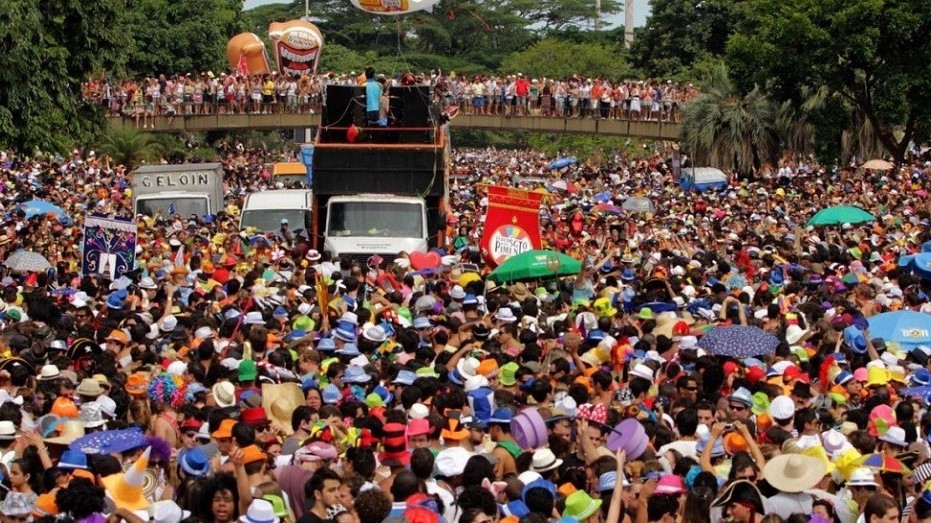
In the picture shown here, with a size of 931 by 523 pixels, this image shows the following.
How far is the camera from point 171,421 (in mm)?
11844

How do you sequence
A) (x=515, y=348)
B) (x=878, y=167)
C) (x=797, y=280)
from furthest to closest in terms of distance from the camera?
(x=878, y=167) < (x=797, y=280) < (x=515, y=348)

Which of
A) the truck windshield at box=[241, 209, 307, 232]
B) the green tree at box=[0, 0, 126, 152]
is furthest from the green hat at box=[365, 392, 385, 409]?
the green tree at box=[0, 0, 126, 152]

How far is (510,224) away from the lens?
2306 cm

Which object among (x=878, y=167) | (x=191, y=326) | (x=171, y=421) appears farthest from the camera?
(x=878, y=167)

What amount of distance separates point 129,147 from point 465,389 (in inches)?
1499

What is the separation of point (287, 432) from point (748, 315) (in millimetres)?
5988

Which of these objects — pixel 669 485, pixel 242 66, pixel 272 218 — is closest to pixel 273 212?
pixel 272 218

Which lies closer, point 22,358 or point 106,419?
point 106,419

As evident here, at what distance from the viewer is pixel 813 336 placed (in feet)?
50.0

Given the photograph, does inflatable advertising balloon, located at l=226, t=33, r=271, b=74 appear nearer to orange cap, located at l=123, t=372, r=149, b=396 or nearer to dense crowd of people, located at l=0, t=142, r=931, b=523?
dense crowd of people, located at l=0, t=142, r=931, b=523

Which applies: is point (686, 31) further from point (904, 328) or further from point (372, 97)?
point (904, 328)

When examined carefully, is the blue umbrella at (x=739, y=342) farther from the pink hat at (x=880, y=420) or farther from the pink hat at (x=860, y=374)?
the pink hat at (x=880, y=420)

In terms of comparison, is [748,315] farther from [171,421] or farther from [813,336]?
[171,421]

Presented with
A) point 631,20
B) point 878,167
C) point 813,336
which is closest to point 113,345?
point 813,336
